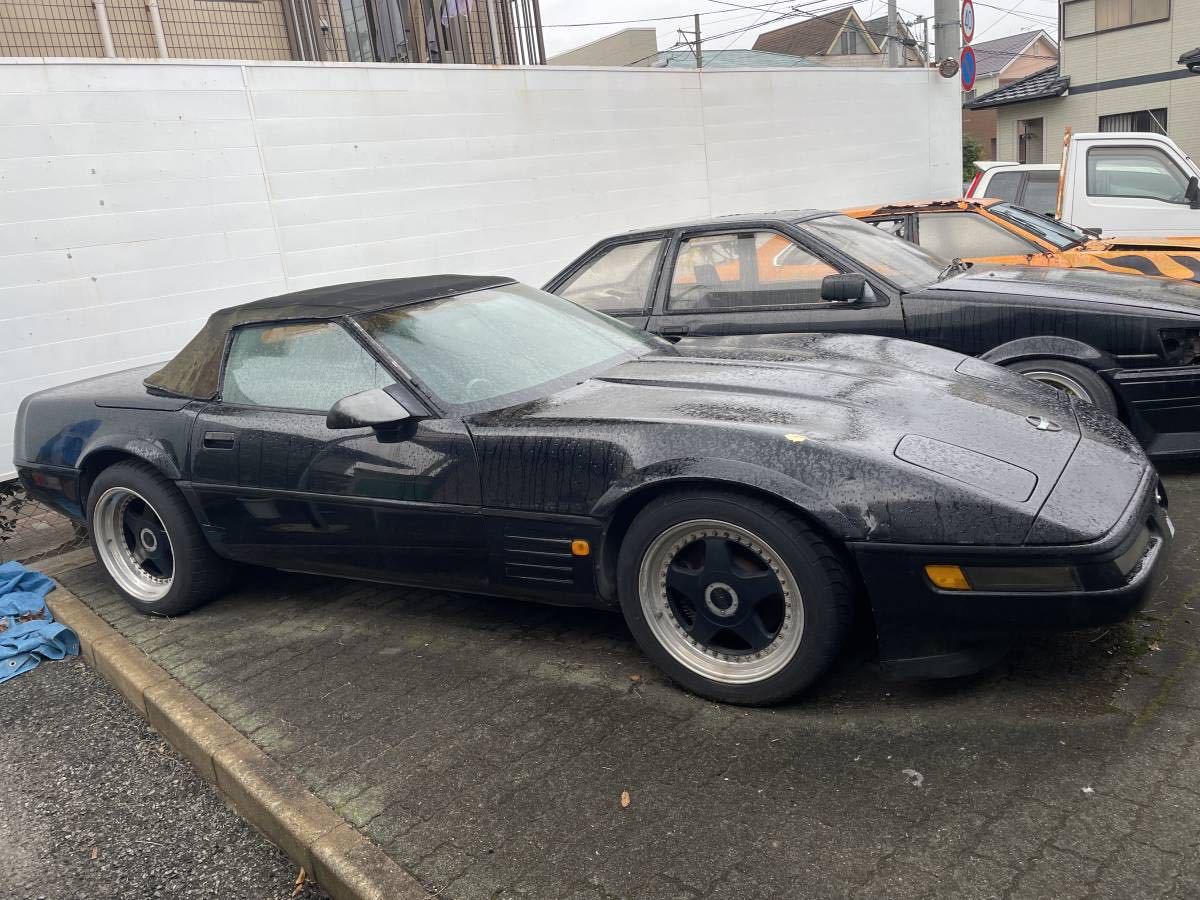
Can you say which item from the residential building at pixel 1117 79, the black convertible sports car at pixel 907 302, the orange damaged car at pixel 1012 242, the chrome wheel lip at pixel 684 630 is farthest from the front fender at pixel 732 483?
the residential building at pixel 1117 79

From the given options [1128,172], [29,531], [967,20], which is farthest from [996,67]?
[29,531]

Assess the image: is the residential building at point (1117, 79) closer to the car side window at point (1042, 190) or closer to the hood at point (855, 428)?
the car side window at point (1042, 190)

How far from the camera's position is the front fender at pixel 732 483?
2740 millimetres

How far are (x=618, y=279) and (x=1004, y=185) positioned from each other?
21.0 feet

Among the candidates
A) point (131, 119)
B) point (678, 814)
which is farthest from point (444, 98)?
point (678, 814)

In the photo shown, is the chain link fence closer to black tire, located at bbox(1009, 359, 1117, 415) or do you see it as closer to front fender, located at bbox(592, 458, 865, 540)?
front fender, located at bbox(592, 458, 865, 540)

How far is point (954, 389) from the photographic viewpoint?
3.42 metres

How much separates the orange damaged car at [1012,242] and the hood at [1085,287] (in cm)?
82

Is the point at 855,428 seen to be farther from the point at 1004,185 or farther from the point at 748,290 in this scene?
the point at 1004,185

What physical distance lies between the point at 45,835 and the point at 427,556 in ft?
4.80

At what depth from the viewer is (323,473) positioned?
12.2 ft

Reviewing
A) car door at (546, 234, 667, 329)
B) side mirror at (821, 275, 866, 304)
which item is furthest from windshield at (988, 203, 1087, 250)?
car door at (546, 234, 667, 329)

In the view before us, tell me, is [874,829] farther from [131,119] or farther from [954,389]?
→ [131,119]

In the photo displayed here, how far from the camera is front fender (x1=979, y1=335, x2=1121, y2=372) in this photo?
4648 millimetres
